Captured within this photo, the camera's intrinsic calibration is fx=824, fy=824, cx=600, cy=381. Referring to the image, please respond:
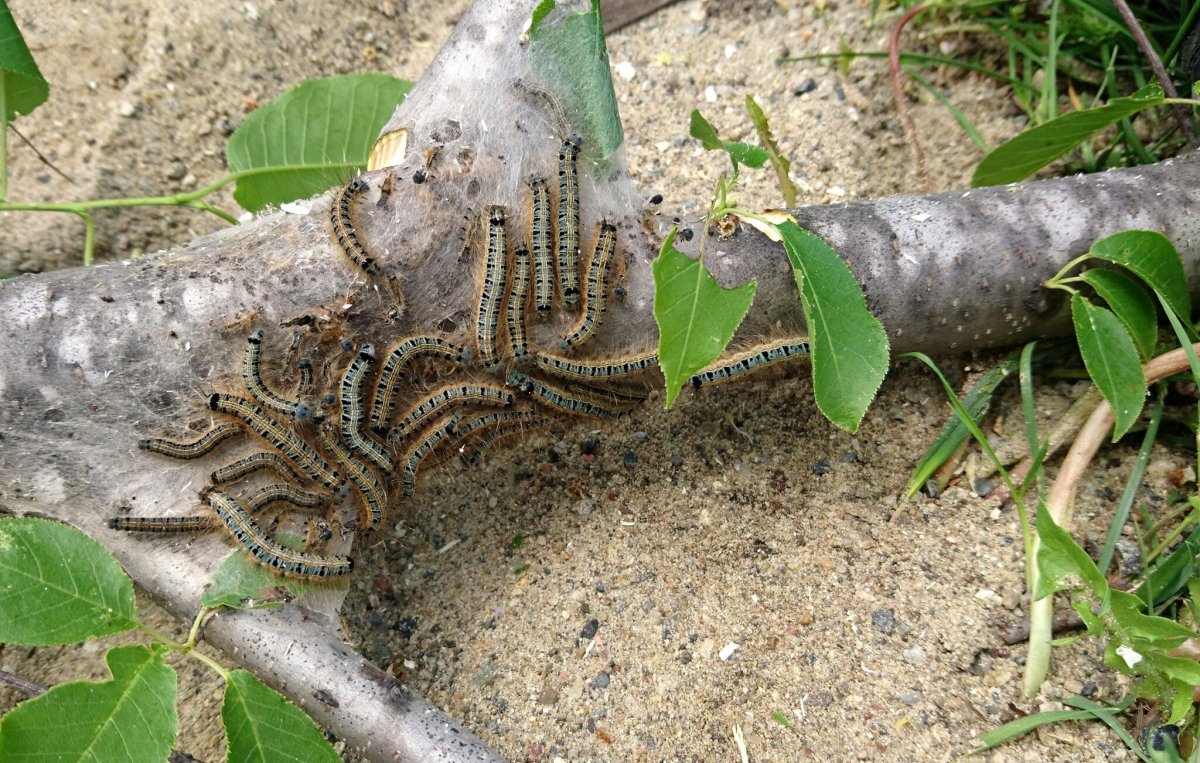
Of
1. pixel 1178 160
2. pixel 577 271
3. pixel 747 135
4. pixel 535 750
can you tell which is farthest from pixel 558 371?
pixel 1178 160

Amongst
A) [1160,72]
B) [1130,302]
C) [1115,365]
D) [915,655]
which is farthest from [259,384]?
[1160,72]

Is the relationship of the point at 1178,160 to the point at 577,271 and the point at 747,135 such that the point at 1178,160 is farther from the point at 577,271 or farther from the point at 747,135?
the point at 577,271

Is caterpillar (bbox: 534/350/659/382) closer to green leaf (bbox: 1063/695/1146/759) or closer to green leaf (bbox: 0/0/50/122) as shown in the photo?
green leaf (bbox: 1063/695/1146/759)

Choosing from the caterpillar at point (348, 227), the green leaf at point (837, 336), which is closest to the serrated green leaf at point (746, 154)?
the green leaf at point (837, 336)

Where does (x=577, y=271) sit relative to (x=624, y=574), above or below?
above

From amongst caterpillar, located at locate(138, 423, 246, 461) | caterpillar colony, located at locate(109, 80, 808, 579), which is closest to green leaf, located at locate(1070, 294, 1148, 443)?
caterpillar colony, located at locate(109, 80, 808, 579)
